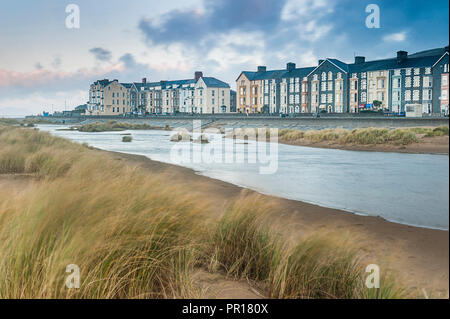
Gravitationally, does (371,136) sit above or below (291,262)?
above

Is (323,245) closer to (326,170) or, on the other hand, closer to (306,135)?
(326,170)

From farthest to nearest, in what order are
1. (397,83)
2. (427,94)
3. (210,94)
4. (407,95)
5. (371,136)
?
(407,95) < (397,83) < (210,94) < (427,94) < (371,136)

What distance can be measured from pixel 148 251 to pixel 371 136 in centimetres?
2443

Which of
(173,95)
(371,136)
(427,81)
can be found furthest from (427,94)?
(173,95)

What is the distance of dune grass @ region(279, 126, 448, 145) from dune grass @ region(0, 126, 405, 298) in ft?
62.0

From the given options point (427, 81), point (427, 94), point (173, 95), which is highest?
point (173, 95)

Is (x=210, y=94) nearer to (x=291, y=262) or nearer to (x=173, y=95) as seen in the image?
(x=173, y=95)

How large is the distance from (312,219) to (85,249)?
4.60 metres

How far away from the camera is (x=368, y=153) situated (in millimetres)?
22359

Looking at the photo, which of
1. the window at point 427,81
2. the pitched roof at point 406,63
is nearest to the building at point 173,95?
the pitched roof at point 406,63

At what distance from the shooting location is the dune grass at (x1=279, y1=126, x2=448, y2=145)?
23.3m

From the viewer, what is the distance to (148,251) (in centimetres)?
337

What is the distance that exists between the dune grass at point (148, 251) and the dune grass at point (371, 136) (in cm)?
1889

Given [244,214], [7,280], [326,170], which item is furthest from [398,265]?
[326,170]
